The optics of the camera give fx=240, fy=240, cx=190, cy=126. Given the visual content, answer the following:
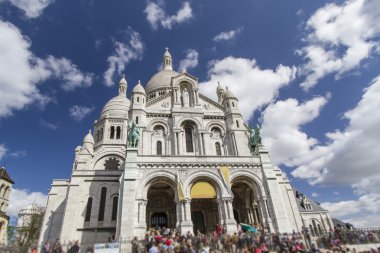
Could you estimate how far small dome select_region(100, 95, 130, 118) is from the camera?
128ft

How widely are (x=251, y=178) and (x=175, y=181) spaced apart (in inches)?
274

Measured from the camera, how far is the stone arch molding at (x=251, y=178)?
21.3 meters

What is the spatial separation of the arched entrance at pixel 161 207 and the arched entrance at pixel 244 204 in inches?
259

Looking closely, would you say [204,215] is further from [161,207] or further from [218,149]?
[218,149]

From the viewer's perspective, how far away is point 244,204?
80.9 ft

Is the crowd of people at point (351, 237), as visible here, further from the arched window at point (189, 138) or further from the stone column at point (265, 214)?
the arched window at point (189, 138)

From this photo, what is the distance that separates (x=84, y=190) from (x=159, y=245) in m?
14.9

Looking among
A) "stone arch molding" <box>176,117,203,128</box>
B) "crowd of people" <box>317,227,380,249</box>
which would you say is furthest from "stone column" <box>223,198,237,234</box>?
"stone arch molding" <box>176,117,203,128</box>

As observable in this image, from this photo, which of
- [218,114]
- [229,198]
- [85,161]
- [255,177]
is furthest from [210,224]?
[85,161]

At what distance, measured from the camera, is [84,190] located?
25656mm

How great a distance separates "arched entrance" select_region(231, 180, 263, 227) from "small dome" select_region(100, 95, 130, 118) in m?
22.7

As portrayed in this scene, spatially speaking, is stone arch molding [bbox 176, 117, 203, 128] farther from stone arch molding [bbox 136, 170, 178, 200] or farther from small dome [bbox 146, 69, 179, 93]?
small dome [bbox 146, 69, 179, 93]

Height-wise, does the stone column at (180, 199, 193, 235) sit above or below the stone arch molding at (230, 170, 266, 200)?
below

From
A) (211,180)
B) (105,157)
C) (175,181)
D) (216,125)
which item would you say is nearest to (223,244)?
(211,180)
